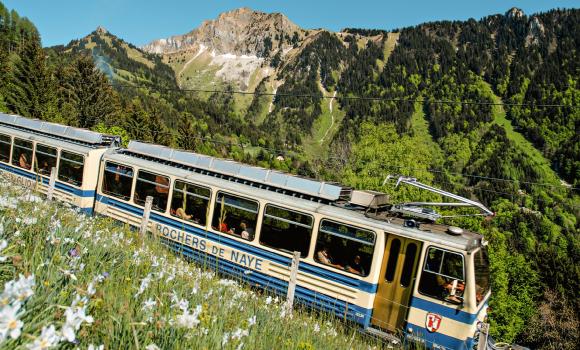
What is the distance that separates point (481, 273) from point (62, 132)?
1623 centimetres

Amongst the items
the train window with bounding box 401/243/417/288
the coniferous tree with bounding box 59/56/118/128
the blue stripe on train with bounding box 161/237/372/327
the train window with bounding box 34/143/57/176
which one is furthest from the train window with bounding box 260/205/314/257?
the coniferous tree with bounding box 59/56/118/128

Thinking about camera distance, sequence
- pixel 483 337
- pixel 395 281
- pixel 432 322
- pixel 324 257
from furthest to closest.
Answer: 1. pixel 324 257
2. pixel 395 281
3. pixel 432 322
4. pixel 483 337

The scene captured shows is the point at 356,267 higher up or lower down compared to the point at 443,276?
lower down

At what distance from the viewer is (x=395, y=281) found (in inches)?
398

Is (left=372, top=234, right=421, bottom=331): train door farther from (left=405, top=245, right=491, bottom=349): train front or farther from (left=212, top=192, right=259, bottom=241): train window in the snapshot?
(left=212, top=192, right=259, bottom=241): train window

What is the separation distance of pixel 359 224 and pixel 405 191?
4859 cm

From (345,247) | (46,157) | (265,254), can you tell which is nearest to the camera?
(345,247)

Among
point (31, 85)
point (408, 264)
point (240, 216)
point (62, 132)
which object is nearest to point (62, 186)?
point (62, 132)

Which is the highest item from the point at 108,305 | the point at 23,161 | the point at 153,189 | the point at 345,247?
the point at 108,305

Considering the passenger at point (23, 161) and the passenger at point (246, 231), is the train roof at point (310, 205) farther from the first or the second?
the passenger at point (23, 161)

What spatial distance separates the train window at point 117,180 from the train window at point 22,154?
487 cm

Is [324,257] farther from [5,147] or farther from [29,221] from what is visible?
[5,147]

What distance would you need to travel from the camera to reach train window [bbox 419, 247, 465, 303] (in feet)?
31.2

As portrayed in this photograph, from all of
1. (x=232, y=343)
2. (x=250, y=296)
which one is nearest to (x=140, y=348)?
(x=232, y=343)
